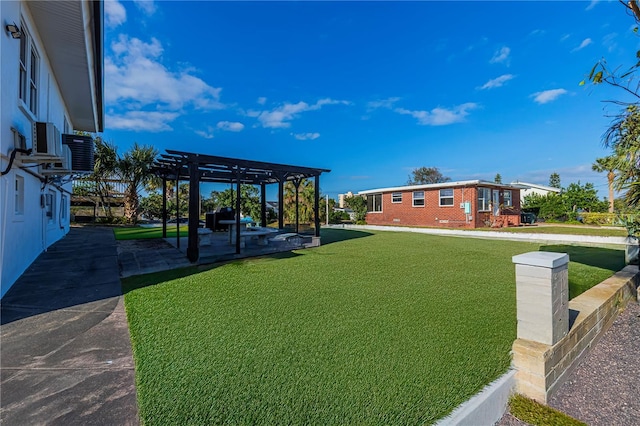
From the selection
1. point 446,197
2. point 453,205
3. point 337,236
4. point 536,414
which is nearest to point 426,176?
point 446,197

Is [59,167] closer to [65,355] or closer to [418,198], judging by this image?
[65,355]

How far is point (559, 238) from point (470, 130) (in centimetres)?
1339

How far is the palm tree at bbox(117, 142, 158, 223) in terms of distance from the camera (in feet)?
68.1

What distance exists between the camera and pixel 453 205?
18781 mm

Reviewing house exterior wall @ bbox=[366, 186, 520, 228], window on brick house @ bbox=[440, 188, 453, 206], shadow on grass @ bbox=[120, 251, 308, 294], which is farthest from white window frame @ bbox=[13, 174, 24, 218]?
window on brick house @ bbox=[440, 188, 453, 206]

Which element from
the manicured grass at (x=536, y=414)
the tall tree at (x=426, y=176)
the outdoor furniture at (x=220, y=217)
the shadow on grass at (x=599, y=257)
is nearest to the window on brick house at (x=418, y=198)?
the shadow on grass at (x=599, y=257)

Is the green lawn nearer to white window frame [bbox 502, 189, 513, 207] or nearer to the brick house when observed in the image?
the brick house

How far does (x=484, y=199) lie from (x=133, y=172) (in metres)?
24.3

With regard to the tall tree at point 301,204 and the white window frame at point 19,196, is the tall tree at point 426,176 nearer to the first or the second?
the tall tree at point 301,204

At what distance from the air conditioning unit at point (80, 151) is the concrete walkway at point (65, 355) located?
141 inches

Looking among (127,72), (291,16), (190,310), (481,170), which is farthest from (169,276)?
(481,170)

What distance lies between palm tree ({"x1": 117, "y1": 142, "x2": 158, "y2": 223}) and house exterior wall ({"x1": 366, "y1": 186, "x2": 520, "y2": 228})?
1785cm

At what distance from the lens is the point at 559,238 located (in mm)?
12055

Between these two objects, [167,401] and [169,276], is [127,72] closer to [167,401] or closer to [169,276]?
[169,276]
